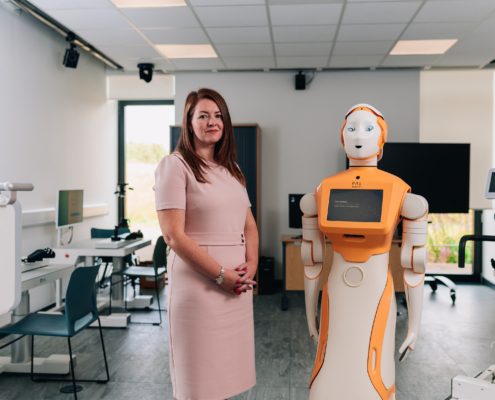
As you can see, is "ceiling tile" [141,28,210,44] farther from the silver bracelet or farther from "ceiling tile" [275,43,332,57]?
the silver bracelet

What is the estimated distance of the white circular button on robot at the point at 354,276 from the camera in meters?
1.68

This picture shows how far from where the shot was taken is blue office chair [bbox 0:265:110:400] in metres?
2.37

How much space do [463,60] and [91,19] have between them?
166 inches

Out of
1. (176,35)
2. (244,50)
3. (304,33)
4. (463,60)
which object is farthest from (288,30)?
(463,60)

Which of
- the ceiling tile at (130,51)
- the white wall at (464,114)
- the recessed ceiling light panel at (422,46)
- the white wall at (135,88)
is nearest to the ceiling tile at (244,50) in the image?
the ceiling tile at (130,51)

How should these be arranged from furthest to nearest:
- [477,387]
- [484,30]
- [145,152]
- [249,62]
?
1. [145,152]
2. [249,62]
3. [484,30]
4. [477,387]

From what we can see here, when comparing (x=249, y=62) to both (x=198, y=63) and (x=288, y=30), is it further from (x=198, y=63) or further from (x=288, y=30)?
(x=288, y=30)

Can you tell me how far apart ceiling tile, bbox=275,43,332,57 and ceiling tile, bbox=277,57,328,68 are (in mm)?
141

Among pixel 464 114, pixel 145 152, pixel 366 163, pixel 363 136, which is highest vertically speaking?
pixel 464 114

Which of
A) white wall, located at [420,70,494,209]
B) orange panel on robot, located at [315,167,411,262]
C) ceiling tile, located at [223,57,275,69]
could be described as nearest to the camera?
orange panel on robot, located at [315,167,411,262]

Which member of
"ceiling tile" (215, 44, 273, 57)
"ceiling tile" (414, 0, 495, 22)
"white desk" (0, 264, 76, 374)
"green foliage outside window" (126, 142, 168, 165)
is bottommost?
"white desk" (0, 264, 76, 374)

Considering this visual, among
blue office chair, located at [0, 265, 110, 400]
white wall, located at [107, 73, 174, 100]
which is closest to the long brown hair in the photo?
blue office chair, located at [0, 265, 110, 400]

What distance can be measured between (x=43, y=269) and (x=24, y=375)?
758 millimetres

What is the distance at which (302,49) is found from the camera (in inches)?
177
